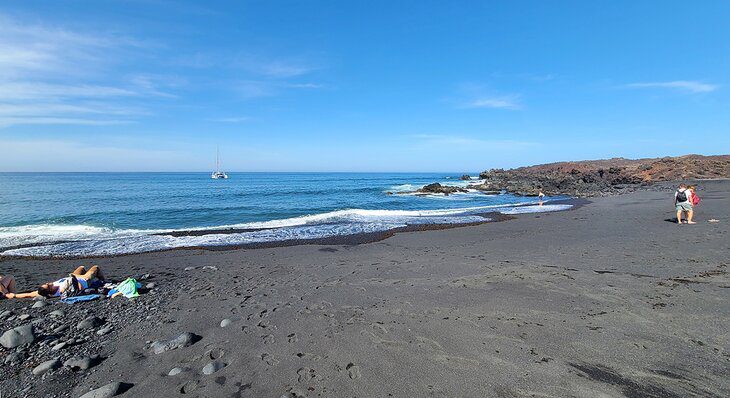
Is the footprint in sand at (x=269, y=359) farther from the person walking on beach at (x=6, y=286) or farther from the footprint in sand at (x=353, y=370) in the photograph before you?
the person walking on beach at (x=6, y=286)

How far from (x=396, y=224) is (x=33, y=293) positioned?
1393cm

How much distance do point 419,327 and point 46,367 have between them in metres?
4.95

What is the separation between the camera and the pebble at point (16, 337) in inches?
183

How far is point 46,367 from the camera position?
409 cm

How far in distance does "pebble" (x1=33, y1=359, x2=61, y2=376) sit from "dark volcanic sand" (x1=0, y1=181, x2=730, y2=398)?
109 millimetres

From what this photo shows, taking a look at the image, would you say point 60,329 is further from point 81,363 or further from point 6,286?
point 6,286

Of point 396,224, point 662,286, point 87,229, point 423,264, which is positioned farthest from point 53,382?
point 87,229

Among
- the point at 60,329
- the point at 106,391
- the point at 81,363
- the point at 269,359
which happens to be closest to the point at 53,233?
the point at 60,329

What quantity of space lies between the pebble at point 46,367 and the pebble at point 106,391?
1063mm

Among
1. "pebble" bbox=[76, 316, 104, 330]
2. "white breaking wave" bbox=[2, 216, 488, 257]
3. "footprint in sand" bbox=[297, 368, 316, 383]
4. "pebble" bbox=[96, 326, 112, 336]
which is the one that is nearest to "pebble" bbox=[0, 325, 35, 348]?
"pebble" bbox=[76, 316, 104, 330]

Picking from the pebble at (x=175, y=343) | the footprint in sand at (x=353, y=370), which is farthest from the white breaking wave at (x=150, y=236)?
the footprint in sand at (x=353, y=370)

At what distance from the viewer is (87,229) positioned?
54.8 feet

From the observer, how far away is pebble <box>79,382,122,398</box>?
3.53 metres

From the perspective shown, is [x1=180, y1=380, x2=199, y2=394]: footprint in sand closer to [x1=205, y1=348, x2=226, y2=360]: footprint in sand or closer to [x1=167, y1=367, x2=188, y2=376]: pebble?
[x1=167, y1=367, x2=188, y2=376]: pebble
